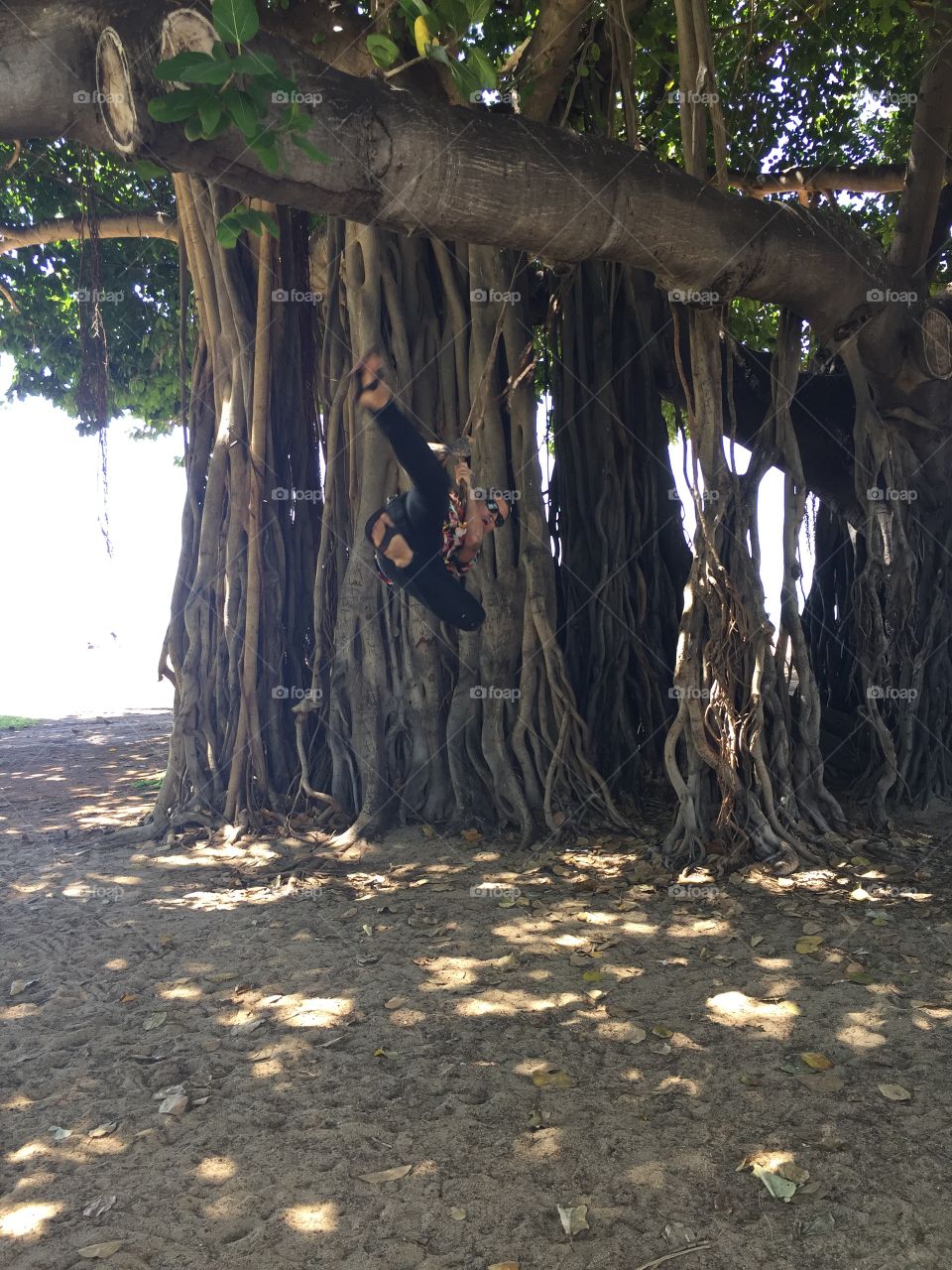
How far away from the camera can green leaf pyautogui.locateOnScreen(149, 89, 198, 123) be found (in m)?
2.68

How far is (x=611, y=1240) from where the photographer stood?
219 cm

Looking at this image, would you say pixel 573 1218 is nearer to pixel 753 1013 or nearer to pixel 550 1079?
pixel 550 1079

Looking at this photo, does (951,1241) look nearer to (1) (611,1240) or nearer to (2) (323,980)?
(1) (611,1240)

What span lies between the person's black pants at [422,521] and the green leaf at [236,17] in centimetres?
158

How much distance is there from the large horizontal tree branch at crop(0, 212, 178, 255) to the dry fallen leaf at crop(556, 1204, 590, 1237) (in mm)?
6486

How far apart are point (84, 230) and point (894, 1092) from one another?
6995 millimetres

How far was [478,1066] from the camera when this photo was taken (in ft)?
9.75

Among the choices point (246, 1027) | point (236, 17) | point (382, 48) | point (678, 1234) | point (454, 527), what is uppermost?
point (382, 48)

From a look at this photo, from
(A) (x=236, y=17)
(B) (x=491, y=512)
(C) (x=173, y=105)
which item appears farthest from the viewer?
(B) (x=491, y=512)

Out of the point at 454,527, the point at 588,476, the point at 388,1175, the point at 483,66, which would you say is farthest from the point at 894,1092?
the point at 588,476

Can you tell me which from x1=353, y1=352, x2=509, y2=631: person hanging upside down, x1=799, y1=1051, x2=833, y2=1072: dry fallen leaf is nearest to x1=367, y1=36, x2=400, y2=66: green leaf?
x1=353, y1=352, x2=509, y2=631: person hanging upside down

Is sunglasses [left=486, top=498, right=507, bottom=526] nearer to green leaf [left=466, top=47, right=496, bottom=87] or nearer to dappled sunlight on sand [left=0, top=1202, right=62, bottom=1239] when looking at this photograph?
green leaf [left=466, top=47, right=496, bottom=87]

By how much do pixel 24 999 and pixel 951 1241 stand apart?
2895 mm

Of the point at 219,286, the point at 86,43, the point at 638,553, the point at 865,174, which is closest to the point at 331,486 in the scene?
the point at 219,286
